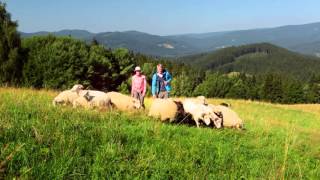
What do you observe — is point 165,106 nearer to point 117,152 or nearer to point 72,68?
point 117,152

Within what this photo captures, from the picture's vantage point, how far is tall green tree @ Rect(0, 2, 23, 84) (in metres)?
62.6

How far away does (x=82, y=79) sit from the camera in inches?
2901

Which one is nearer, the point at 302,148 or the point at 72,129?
the point at 72,129

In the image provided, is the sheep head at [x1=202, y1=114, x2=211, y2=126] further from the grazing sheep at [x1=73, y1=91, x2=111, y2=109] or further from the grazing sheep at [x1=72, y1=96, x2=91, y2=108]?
the grazing sheep at [x1=72, y1=96, x2=91, y2=108]

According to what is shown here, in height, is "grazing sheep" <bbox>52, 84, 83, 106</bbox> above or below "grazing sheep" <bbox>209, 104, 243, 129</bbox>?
above

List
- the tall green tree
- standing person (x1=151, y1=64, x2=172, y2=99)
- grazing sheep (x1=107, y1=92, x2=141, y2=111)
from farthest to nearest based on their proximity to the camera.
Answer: the tall green tree < standing person (x1=151, y1=64, x2=172, y2=99) < grazing sheep (x1=107, y1=92, x2=141, y2=111)

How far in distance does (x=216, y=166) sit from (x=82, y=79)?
216ft

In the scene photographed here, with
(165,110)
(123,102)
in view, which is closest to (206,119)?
(165,110)

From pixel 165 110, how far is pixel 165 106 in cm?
17

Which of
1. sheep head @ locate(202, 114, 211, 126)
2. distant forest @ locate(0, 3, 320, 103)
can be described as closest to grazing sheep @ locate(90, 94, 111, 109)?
sheep head @ locate(202, 114, 211, 126)

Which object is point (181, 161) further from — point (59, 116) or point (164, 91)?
point (164, 91)

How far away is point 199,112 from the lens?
16297 millimetres

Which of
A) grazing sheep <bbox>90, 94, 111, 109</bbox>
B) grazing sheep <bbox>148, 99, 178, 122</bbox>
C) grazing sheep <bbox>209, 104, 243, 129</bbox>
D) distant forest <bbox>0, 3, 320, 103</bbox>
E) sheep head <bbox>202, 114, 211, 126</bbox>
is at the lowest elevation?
distant forest <bbox>0, 3, 320, 103</bbox>

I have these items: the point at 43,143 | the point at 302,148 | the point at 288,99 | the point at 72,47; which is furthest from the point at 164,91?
the point at 288,99
